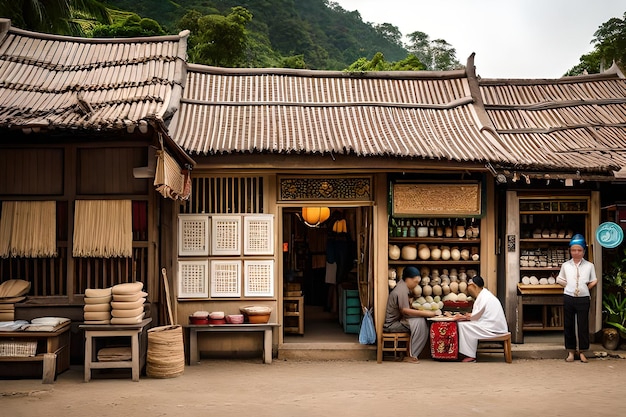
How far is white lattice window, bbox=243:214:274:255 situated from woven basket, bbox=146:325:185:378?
2.09 meters

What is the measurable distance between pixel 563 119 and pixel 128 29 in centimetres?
2035

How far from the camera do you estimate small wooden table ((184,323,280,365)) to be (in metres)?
10.8

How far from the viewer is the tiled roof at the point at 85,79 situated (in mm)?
9992

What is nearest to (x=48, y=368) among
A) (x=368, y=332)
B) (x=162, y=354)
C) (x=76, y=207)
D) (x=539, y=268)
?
(x=162, y=354)

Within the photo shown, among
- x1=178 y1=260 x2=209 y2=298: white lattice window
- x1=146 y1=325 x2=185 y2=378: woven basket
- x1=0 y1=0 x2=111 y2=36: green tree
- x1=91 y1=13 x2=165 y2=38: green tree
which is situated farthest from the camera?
x1=91 y1=13 x2=165 y2=38: green tree

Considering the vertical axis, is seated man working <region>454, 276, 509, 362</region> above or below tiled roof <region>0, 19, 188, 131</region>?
below

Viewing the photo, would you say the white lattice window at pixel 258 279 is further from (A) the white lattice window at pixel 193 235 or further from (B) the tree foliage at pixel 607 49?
(B) the tree foliage at pixel 607 49

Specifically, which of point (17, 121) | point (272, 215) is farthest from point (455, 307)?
point (17, 121)

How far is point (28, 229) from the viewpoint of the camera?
33.2ft

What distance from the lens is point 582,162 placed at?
11492 mm

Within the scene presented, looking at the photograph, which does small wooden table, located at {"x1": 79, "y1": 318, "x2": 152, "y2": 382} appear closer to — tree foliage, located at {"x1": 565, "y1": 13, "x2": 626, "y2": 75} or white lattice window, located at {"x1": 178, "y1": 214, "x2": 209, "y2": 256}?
white lattice window, located at {"x1": 178, "y1": 214, "x2": 209, "y2": 256}

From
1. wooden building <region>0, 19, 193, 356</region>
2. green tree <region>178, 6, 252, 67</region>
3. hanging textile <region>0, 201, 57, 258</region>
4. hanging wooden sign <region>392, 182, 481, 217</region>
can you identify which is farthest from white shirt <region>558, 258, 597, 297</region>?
green tree <region>178, 6, 252, 67</region>

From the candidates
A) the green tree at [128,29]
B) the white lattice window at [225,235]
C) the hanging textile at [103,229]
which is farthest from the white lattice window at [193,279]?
the green tree at [128,29]

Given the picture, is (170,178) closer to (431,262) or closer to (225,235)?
(225,235)
